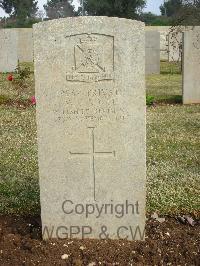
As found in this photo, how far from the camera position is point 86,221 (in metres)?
3.90

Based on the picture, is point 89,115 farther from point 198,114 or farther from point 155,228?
point 198,114

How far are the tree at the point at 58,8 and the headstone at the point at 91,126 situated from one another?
5738 cm

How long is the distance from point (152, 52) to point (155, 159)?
44.5ft

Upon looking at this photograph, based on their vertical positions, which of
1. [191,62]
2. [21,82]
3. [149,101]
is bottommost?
[149,101]

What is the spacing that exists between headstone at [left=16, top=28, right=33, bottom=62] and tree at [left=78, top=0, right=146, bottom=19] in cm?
939

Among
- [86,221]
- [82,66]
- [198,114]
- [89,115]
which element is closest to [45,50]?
[82,66]

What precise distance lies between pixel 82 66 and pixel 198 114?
6.65m

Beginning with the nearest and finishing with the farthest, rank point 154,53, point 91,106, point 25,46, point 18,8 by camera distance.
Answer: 1. point 91,106
2. point 154,53
3. point 25,46
4. point 18,8

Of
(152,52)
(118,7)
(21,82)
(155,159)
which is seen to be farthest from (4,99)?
(118,7)

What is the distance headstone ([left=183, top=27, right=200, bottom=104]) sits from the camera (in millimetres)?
11086

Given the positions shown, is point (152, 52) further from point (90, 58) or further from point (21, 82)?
point (90, 58)

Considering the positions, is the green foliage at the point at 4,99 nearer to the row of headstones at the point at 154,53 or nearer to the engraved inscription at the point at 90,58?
the row of headstones at the point at 154,53

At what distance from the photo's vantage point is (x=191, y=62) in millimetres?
11133

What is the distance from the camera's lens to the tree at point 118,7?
36281mm
